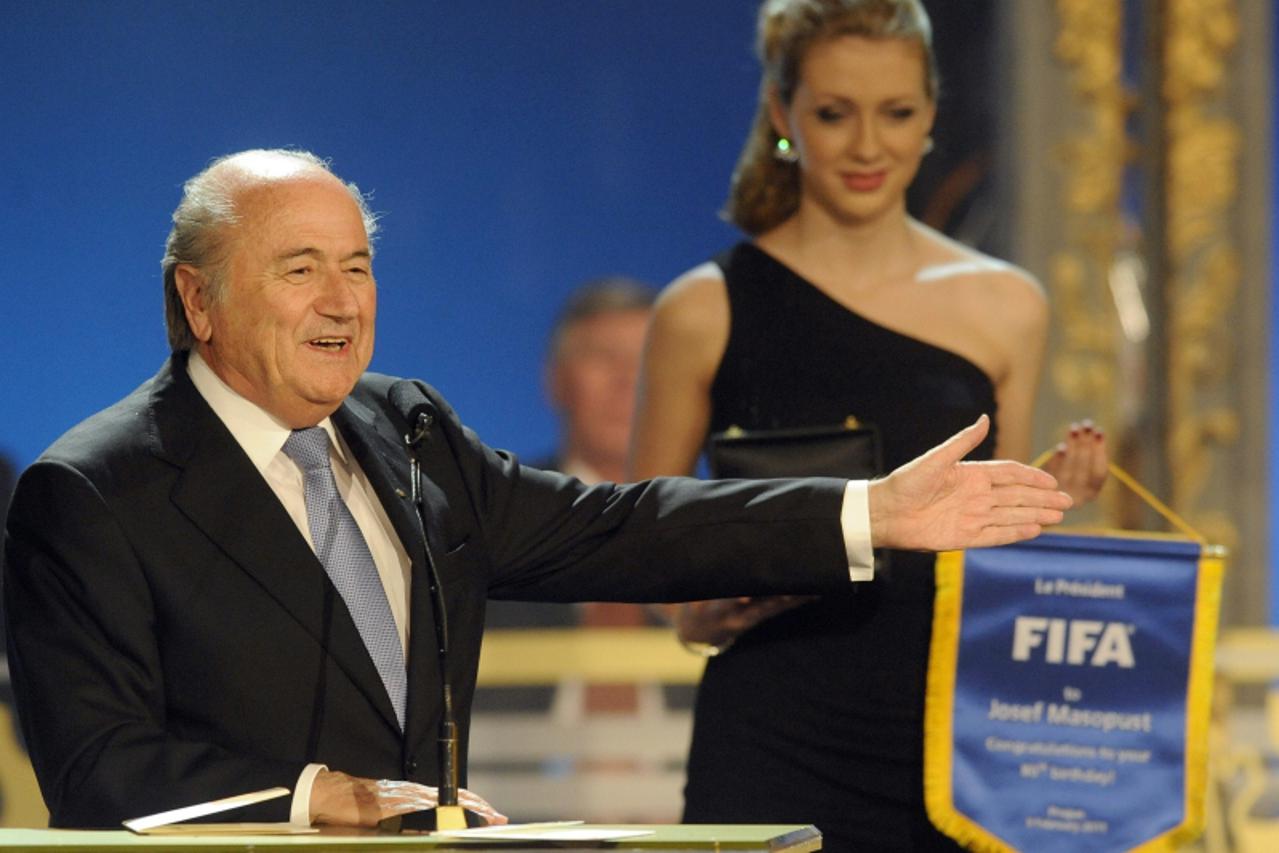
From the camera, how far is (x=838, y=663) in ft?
8.88

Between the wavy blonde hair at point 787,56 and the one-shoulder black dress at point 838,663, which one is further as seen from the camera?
the wavy blonde hair at point 787,56

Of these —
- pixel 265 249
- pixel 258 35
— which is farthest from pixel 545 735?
pixel 265 249

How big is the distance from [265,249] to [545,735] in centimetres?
281

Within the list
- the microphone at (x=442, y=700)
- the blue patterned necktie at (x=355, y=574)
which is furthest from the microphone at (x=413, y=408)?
the blue patterned necktie at (x=355, y=574)

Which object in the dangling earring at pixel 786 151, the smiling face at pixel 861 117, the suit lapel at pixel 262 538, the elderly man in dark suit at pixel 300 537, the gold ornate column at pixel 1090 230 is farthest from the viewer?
the gold ornate column at pixel 1090 230

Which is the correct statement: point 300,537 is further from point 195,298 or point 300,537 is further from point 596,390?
point 596,390

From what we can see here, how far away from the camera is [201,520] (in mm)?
1966

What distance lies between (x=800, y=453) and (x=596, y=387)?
2058 mm

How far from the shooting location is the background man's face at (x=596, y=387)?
185 inches

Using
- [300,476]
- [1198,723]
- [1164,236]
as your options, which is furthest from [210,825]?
[1164,236]

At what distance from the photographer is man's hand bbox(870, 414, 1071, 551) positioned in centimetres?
215

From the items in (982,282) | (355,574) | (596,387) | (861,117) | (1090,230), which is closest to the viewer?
(355,574)

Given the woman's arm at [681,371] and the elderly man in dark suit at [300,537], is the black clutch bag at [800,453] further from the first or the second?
the elderly man in dark suit at [300,537]

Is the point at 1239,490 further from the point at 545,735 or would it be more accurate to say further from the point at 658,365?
the point at 658,365
